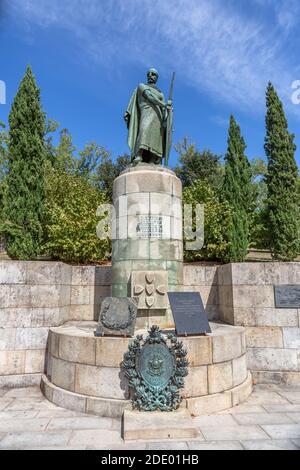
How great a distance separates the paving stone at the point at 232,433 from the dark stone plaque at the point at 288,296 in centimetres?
367

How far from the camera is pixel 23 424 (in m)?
5.24

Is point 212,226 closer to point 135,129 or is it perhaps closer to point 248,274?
point 135,129

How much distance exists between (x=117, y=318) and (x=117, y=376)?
104 centimetres

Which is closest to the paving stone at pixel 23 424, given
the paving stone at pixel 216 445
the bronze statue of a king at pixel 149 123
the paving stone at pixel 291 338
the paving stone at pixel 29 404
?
the paving stone at pixel 29 404

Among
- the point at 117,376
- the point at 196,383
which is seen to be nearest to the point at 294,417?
the point at 196,383

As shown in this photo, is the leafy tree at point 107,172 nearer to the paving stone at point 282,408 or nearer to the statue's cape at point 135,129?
the statue's cape at point 135,129

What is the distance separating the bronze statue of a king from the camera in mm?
9250

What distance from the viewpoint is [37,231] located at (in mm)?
17484

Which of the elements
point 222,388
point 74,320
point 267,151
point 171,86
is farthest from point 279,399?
point 267,151

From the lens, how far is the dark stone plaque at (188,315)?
6238 millimetres

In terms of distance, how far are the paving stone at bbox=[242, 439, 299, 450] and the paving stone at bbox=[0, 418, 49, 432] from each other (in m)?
3.06

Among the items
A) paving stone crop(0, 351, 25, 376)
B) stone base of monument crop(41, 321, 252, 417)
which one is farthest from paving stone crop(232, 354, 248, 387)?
paving stone crop(0, 351, 25, 376)

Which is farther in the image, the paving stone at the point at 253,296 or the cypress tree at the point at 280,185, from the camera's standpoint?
the cypress tree at the point at 280,185

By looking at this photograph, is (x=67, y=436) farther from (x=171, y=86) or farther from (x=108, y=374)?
(x=171, y=86)
